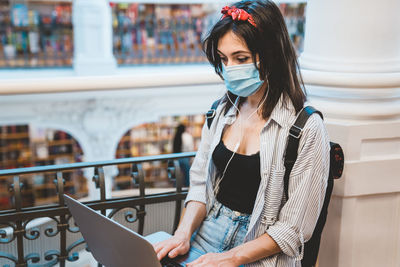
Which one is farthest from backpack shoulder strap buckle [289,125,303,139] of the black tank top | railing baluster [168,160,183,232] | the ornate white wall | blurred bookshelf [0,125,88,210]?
blurred bookshelf [0,125,88,210]

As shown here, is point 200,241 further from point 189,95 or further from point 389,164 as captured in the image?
point 189,95

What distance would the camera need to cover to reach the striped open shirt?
Answer: 119 cm

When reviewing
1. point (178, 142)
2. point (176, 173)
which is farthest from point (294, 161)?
point (178, 142)

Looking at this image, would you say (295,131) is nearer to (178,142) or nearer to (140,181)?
(140,181)

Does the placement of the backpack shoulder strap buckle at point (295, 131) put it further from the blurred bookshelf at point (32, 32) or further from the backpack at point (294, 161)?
the blurred bookshelf at point (32, 32)

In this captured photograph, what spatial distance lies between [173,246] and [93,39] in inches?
237

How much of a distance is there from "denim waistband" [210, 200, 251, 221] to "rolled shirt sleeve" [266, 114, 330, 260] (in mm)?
100

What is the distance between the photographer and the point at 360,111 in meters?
1.47

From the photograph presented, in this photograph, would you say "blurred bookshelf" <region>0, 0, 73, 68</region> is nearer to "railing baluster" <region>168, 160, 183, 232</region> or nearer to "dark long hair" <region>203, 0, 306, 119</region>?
"railing baluster" <region>168, 160, 183, 232</region>

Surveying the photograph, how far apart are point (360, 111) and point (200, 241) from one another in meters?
0.63

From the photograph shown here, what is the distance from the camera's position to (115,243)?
44.9 inches

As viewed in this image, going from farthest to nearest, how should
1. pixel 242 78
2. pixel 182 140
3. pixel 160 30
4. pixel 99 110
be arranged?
pixel 160 30 < pixel 182 140 < pixel 99 110 < pixel 242 78

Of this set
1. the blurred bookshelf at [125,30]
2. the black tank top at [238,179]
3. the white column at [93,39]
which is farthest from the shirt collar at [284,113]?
the blurred bookshelf at [125,30]

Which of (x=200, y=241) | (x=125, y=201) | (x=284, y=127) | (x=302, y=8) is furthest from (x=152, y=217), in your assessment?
(x=302, y=8)
